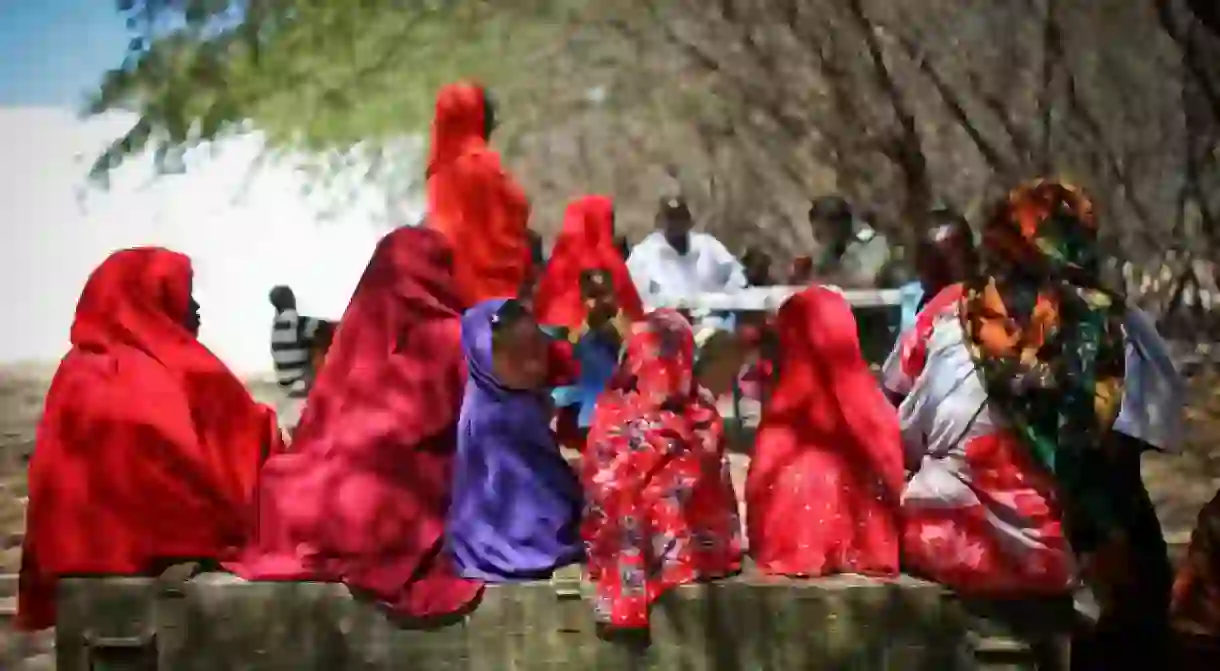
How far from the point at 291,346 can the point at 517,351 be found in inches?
25.9

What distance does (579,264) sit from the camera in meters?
2.80

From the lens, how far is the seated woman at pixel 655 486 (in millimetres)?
2266

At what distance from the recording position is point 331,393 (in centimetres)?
242

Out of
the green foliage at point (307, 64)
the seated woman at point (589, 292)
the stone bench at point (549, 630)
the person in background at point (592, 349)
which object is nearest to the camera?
the stone bench at point (549, 630)

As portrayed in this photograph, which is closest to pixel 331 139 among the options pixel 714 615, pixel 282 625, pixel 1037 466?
pixel 282 625

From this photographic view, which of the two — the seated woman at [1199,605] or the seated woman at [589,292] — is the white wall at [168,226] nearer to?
the seated woman at [589,292]

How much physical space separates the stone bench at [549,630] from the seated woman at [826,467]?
59 mm

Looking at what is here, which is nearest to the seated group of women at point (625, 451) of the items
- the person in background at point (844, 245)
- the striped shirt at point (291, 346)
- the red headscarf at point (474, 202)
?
the striped shirt at point (291, 346)

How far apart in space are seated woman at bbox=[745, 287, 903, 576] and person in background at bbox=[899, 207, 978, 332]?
1.09 ft

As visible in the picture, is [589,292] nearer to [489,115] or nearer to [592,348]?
[592,348]

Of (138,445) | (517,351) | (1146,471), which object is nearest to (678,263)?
(517,351)

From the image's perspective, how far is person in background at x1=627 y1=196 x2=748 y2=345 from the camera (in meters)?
2.83

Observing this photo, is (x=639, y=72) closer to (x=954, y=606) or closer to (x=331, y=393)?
(x=331, y=393)

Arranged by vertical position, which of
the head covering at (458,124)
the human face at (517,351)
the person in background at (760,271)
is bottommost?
the human face at (517,351)
